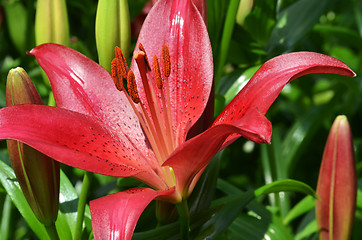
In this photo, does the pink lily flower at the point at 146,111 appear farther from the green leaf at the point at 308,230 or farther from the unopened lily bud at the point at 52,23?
the green leaf at the point at 308,230

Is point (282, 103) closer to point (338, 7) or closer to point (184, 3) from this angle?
point (338, 7)

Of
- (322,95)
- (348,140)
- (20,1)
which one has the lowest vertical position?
(322,95)

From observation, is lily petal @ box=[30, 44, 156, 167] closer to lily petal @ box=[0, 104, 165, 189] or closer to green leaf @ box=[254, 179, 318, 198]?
lily petal @ box=[0, 104, 165, 189]

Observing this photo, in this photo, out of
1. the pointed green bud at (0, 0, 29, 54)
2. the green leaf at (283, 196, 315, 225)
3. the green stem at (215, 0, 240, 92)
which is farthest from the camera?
the pointed green bud at (0, 0, 29, 54)


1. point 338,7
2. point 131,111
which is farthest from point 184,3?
point 338,7

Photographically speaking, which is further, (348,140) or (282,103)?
(282,103)

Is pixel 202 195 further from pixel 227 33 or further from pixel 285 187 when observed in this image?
pixel 227 33

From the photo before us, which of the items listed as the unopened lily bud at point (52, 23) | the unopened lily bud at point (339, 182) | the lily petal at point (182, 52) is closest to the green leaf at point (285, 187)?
the unopened lily bud at point (339, 182)

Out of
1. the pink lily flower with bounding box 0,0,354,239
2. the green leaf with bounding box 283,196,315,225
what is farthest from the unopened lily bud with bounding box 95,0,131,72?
the green leaf with bounding box 283,196,315,225
